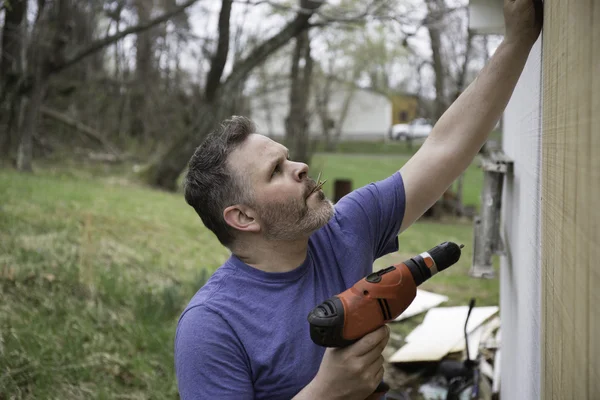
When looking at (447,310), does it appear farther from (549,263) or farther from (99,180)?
(99,180)

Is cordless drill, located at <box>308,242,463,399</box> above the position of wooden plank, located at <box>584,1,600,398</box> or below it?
below

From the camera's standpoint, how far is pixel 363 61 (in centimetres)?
2198

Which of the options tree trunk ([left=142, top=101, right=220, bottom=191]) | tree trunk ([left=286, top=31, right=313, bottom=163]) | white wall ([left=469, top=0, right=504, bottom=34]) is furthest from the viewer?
tree trunk ([left=286, top=31, right=313, bottom=163])

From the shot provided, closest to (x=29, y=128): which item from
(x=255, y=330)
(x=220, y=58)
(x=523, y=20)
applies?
(x=220, y=58)

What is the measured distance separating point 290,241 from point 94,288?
346 cm

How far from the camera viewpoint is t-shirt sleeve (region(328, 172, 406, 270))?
2.07 m

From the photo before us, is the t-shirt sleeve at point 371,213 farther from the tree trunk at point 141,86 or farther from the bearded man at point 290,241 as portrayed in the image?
the tree trunk at point 141,86

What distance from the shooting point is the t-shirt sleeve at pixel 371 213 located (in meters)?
2.07

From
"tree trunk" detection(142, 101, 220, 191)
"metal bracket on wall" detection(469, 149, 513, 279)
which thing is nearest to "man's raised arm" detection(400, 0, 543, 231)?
"metal bracket on wall" detection(469, 149, 513, 279)

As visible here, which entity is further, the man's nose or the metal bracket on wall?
the metal bracket on wall

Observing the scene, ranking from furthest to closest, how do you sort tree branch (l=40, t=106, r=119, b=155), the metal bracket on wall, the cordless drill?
1. tree branch (l=40, t=106, r=119, b=155)
2. the metal bracket on wall
3. the cordless drill

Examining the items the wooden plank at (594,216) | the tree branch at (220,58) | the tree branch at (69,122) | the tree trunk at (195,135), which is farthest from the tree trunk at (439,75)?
the wooden plank at (594,216)

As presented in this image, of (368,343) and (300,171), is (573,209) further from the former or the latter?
(300,171)

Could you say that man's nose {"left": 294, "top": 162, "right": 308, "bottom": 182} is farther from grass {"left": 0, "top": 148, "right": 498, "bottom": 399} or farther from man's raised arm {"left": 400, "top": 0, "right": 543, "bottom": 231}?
grass {"left": 0, "top": 148, "right": 498, "bottom": 399}
